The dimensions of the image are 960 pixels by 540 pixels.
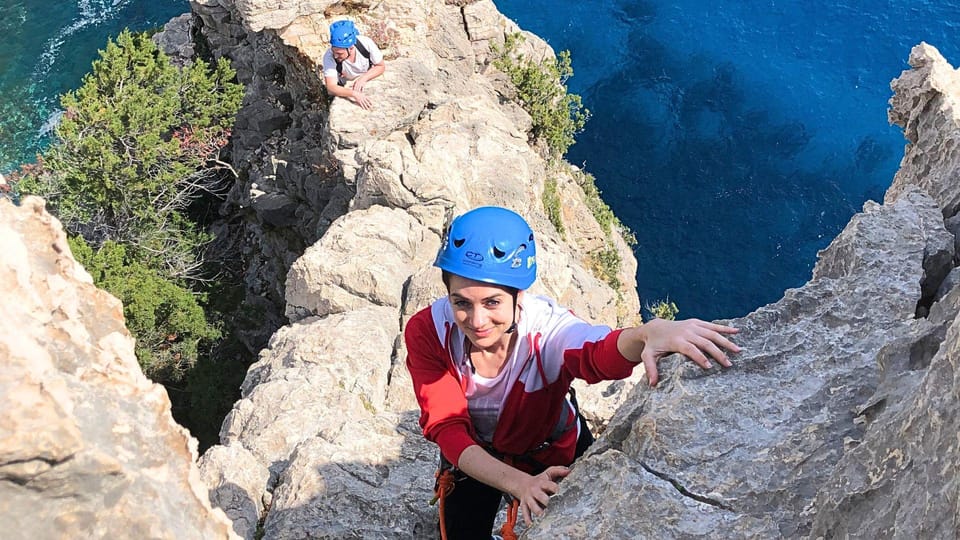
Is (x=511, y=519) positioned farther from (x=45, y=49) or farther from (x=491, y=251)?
(x=45, y=49)

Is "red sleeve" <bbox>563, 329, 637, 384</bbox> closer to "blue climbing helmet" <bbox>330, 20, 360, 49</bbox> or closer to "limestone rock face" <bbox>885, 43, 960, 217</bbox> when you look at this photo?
"limestone rock face" <bbox>885, 43, 960, 217</bbox>

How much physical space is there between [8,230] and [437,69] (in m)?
14.7

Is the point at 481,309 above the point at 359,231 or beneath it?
above

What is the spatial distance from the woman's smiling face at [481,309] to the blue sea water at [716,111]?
24.4 meters

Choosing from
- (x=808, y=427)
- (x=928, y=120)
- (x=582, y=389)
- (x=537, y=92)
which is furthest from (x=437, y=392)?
(x=537, y=92)

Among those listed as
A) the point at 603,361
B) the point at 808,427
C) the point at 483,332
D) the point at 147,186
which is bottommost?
the point at 147,186

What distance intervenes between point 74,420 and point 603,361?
2.51 m

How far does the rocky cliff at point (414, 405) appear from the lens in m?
2.94

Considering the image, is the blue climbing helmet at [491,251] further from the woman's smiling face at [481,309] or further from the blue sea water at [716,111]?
the blue sea water at [716,111]

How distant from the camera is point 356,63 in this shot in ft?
50.9

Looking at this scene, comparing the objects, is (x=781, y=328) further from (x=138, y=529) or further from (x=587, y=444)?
(x=138, y=529)

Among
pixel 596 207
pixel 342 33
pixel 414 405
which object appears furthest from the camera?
pixel 596 207

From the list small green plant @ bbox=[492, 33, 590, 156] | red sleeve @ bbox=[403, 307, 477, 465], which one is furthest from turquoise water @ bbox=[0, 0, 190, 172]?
red sleeve @ bbox=[403, 307, 477, 465]

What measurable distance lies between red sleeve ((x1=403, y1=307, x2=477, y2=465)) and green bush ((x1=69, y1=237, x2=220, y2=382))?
14.9 metres
